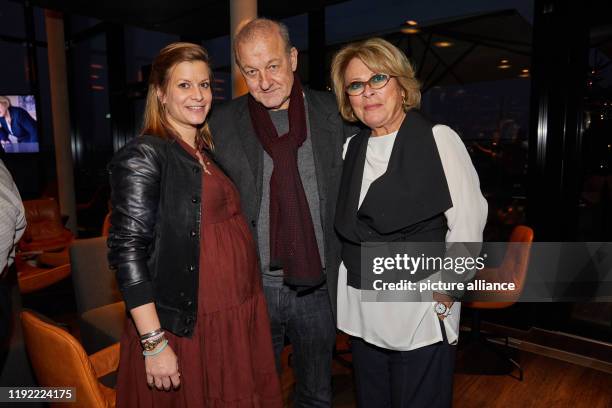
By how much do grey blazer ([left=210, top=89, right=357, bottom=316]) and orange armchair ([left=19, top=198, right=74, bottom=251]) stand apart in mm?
4054

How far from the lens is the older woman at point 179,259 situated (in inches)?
51.6

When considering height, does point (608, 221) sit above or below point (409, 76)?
below

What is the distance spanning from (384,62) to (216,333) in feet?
3.62

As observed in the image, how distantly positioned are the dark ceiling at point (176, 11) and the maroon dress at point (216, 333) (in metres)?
3.70

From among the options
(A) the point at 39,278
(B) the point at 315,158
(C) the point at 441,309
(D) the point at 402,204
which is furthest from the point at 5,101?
(C) the point at 441,309

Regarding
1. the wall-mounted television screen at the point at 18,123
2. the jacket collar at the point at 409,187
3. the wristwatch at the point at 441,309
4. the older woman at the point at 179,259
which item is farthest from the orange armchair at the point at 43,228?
the wristwatch at the point at 441,309

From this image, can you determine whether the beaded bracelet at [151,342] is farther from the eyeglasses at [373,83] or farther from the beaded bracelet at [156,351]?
the eyeglasses at [373,83]

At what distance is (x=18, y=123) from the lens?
7.04 m

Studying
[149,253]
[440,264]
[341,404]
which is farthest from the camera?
[341,404]

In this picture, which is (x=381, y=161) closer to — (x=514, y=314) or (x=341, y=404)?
(x=341, y=404)

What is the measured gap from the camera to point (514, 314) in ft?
12.7

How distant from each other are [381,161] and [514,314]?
305cm

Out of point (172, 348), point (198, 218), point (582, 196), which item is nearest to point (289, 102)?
point (198, 218)

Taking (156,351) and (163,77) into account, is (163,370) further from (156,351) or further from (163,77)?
Answer: (163,77)
